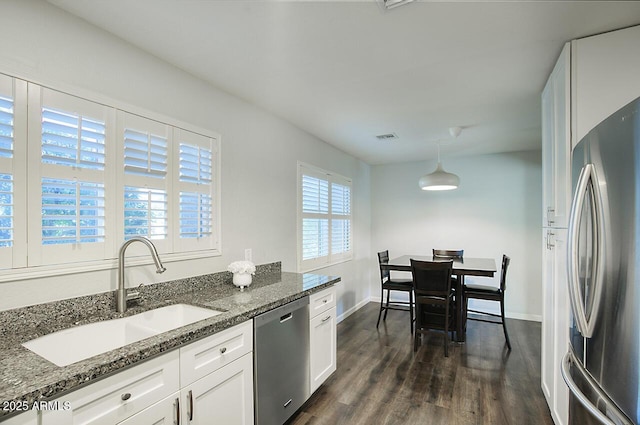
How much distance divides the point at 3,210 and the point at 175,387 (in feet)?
3.48

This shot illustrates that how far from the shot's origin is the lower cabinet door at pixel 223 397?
1.37m

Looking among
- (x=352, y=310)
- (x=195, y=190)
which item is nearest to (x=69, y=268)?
(x=195, y=190)

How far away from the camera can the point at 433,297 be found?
132 inches

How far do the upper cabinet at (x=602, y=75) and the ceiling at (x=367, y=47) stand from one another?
65 millimetres

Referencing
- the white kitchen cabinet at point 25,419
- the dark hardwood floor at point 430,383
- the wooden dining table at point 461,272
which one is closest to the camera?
the white kitchen cabinet at point 25,419

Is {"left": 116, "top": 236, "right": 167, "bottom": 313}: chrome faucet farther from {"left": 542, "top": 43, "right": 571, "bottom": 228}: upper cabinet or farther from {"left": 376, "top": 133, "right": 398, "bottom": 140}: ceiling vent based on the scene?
{"left": 376, "top": 133, "right": 398, "bottom": 140}: ceiling vent

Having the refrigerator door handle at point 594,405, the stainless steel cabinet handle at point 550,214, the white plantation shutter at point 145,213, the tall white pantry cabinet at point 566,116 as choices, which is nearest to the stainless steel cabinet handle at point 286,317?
the white plantation shutter at point 145,213

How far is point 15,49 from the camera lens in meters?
1.37

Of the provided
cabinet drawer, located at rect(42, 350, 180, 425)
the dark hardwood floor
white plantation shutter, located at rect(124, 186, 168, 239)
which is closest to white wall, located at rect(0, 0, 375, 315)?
white plantation shutter, located at rect(124, 186, 168, 239)

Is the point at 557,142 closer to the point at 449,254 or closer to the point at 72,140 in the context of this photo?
the point at 449,254

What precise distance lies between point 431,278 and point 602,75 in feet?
7.32

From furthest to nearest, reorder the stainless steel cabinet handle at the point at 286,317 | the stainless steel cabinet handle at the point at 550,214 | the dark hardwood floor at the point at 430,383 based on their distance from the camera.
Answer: the dark hardwood floor at the point at 430,383
the stainless steel cabinet handle at the point at 550,214
the stainless steel cabinet handle at the point at 286,317

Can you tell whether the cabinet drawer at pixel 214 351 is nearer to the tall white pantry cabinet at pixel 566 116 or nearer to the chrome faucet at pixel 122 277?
the chrome faucet at pixel 122 277

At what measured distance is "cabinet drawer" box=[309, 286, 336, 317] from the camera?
226 centimetres
